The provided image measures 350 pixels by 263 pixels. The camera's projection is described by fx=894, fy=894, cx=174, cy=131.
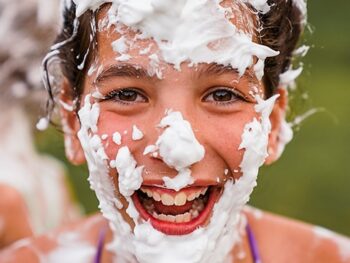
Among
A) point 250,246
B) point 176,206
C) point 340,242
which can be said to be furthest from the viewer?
point 340,242

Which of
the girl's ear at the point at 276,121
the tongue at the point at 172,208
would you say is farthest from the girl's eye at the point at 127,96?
the girl's ear at the point at 276,121

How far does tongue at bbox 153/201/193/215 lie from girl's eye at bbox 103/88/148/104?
0.23 meters

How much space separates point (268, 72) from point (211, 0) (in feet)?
0.89

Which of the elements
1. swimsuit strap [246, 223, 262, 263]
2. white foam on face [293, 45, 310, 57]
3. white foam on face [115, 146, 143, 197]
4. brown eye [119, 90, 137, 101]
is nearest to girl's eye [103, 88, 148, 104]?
brown eye [119, 90, 137, 101]

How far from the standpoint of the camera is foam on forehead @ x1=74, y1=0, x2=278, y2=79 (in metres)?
1.84

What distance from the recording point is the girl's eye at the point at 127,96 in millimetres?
1892

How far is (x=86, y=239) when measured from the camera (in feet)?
8.03

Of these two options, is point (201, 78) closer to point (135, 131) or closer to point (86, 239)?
point (135, 131)

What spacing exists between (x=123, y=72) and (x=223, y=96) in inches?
8.7

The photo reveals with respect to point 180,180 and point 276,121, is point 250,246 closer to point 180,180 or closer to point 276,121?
point 276,121

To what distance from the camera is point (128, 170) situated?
1877 mm

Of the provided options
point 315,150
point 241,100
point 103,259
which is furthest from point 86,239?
point 315,150

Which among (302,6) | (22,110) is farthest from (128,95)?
(22,110)

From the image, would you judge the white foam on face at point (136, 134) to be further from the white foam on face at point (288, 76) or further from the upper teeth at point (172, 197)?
the white foam on face at point (288, 76)
